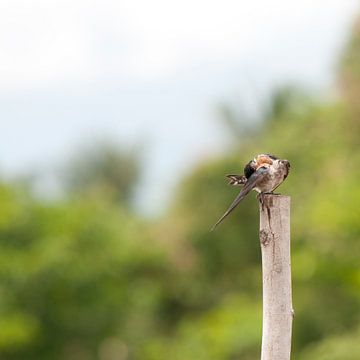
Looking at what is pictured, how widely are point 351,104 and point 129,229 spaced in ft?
34.3

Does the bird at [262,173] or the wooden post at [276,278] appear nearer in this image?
the wooden post at [276,278]

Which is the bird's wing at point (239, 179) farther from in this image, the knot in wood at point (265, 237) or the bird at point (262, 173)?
the knot in wood at point (265, 237)

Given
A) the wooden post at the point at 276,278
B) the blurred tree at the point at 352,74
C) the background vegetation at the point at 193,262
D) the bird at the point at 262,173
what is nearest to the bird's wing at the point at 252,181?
the bird at the point at 262,173

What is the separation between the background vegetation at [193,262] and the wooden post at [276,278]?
46.8 ft

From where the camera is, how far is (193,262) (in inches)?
1810

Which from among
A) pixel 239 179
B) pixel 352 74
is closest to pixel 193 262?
pixel 352 74

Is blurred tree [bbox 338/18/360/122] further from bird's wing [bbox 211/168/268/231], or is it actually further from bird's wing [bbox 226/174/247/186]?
bird's wing [bbox 211/168/268/231]

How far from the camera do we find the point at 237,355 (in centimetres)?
3259

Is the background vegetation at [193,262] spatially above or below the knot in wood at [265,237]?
above

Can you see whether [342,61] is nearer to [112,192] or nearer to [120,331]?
[120,331]

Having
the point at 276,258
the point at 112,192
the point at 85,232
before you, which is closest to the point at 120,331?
the point at 85,232

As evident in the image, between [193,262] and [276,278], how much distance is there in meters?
39.0

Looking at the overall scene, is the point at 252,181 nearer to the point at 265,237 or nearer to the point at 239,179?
the point at 239,179

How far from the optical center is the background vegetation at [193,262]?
31.4m
